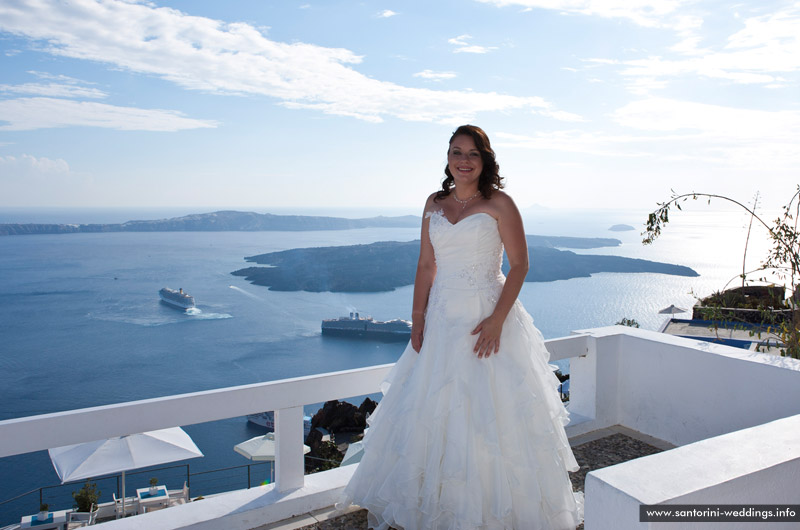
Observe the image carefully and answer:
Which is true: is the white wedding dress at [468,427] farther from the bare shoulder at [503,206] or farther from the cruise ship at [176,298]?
the cruise ship at [176,298]

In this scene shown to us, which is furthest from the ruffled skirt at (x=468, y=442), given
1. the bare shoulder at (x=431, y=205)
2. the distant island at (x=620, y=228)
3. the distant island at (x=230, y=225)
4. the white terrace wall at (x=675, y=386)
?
the distant island at (x=620, y=228)

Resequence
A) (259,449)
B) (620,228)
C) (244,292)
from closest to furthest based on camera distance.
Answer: (259,449) < (244,292) < (620,228)

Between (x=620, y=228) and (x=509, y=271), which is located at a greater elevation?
(x=620, y=228)

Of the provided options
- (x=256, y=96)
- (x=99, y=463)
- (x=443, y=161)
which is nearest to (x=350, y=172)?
(x=256, y=96)

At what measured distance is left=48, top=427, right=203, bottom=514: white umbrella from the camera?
10609 mm

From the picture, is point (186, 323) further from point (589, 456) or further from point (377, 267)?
point (589, 456)

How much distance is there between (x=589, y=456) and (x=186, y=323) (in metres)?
59.1

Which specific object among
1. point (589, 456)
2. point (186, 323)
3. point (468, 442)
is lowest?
point (186, 323)

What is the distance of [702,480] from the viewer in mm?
1201

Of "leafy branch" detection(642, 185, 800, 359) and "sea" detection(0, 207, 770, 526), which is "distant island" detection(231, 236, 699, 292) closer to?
"sea" detection(0, 207, 770, 526)

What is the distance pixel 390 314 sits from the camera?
55750 mm

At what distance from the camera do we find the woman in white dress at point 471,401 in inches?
74.6

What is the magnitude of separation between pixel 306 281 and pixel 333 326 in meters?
17.2

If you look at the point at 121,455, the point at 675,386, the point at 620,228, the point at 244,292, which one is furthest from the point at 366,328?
the point at 620,228
